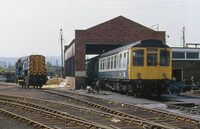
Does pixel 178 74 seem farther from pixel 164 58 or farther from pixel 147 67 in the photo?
pixel 147 67

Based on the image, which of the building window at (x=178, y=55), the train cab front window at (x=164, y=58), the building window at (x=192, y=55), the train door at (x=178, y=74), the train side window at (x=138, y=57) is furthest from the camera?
the building window at (x=192, y=55)

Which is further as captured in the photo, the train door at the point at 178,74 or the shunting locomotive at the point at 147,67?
the train door at the point at 178,74

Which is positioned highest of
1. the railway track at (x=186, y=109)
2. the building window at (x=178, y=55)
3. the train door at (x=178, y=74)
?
the building window at (x=178, y=55)

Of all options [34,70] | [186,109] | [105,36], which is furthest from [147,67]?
[34,70]

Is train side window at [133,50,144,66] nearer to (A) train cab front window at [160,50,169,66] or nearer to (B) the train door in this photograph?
(A) train cab front window at [160,50,169,66]

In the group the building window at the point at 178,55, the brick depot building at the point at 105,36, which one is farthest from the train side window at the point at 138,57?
the building window at the point at 178,55

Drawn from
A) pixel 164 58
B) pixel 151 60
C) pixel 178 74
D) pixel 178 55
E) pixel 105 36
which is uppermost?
pixel 105 36

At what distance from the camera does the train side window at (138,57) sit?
17.7 meters

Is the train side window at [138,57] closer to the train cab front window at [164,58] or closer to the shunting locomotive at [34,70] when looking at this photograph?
the train cab front window at [164,58]

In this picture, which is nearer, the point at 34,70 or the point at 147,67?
the point at 147,67

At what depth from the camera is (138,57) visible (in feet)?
58.3

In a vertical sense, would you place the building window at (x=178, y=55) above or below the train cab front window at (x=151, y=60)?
above

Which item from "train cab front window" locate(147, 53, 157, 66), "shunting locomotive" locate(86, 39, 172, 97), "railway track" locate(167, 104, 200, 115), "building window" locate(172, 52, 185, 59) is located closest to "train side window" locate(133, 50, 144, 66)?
"shunting locomotive" locate(86, 39, 172, 97)

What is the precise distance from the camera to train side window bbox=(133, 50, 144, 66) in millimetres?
17734
